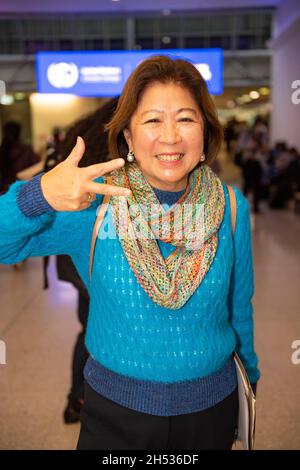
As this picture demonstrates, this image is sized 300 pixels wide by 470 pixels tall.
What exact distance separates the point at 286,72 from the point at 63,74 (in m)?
5.95

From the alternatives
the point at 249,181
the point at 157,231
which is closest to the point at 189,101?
the point at 157,231

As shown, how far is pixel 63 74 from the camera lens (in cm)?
652

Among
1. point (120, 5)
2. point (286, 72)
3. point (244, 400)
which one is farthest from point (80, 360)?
point (286, 72)

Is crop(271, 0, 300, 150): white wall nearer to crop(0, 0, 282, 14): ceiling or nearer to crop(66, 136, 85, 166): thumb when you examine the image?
crop(0, 0, 282, 14): ceiling

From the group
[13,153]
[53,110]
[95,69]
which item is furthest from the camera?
[53,110]

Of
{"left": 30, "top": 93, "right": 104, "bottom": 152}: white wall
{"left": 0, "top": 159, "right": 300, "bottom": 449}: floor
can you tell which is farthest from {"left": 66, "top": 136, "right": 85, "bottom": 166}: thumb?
{"left": 30, "top": 93, "right": 104, "bottom": 152}: white wall

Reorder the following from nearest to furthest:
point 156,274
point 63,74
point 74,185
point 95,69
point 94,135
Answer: point 74,185
point 156,274
point 94,135
point 63,74
point 95,69

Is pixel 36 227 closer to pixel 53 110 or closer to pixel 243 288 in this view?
pixel 243 288

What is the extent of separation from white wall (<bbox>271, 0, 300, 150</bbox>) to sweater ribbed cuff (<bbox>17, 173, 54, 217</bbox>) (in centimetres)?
913

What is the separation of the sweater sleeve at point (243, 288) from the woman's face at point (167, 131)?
23cm

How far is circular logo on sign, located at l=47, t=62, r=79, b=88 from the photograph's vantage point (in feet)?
20.9

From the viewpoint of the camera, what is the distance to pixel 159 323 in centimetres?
121

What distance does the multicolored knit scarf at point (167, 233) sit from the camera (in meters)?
1.17

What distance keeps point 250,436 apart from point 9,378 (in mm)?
2057
